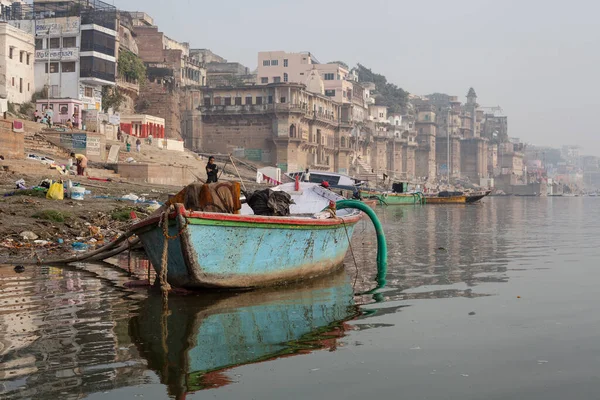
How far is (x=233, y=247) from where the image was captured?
1027 cm

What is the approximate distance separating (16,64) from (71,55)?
376 centimetres

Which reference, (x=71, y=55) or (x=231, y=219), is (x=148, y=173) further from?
(x=231, y=219)

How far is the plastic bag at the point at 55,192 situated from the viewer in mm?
17992

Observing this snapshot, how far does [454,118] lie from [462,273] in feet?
410

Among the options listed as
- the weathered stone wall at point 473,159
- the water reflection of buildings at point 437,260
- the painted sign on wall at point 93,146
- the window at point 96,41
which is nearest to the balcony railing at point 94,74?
the window at point 96,41

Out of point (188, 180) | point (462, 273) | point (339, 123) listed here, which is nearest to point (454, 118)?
point (339, 123)

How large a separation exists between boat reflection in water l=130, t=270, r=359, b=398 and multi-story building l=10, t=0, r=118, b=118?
37.1 meters

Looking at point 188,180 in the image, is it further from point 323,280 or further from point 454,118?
point 454,118

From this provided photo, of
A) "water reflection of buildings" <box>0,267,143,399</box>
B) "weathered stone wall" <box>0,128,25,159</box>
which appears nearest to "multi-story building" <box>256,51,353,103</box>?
"weathered stone wall" <box>0,128,25,159</box>

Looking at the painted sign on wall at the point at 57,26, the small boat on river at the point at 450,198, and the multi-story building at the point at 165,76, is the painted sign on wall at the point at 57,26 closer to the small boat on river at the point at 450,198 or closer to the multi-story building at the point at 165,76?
the multi-story building at the point at 165,76

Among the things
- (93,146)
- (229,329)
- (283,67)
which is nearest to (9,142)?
(93,146)

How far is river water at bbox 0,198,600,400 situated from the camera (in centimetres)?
640

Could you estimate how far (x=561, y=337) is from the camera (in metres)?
8.47

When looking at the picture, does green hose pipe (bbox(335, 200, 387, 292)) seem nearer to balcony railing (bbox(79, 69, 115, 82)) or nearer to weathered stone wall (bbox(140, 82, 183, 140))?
balcony railing (bbox(79, 69, 115, 82))
